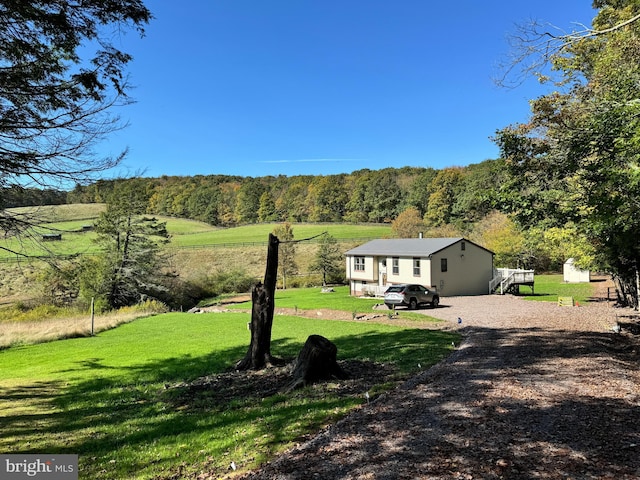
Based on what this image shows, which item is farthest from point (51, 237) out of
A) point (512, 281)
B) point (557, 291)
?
point (557, 291)

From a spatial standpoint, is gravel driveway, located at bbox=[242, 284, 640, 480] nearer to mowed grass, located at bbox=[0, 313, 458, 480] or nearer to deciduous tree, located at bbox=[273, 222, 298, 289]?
mowed grass, located at bbox=[0, 313, 458, 480]

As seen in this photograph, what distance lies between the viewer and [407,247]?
117 feet

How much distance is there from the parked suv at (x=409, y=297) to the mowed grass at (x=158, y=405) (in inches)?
305

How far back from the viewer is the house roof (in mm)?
33250

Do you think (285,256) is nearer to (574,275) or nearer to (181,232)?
(574,275)

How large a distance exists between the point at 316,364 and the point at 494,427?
422 cm

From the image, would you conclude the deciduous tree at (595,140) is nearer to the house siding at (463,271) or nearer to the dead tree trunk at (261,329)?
the dead tree trunk at (261,329)

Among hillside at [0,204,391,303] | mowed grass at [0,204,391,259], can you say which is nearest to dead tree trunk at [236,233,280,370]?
hillside at [0,204,391,303]

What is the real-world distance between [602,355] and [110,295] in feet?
117

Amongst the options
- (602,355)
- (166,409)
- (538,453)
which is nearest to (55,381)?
(166,409)

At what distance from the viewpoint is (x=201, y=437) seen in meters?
5.93

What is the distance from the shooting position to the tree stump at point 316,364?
8.56 metres

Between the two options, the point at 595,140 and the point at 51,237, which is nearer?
the point at 51,237

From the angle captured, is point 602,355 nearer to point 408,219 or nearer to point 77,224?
point 77,224
